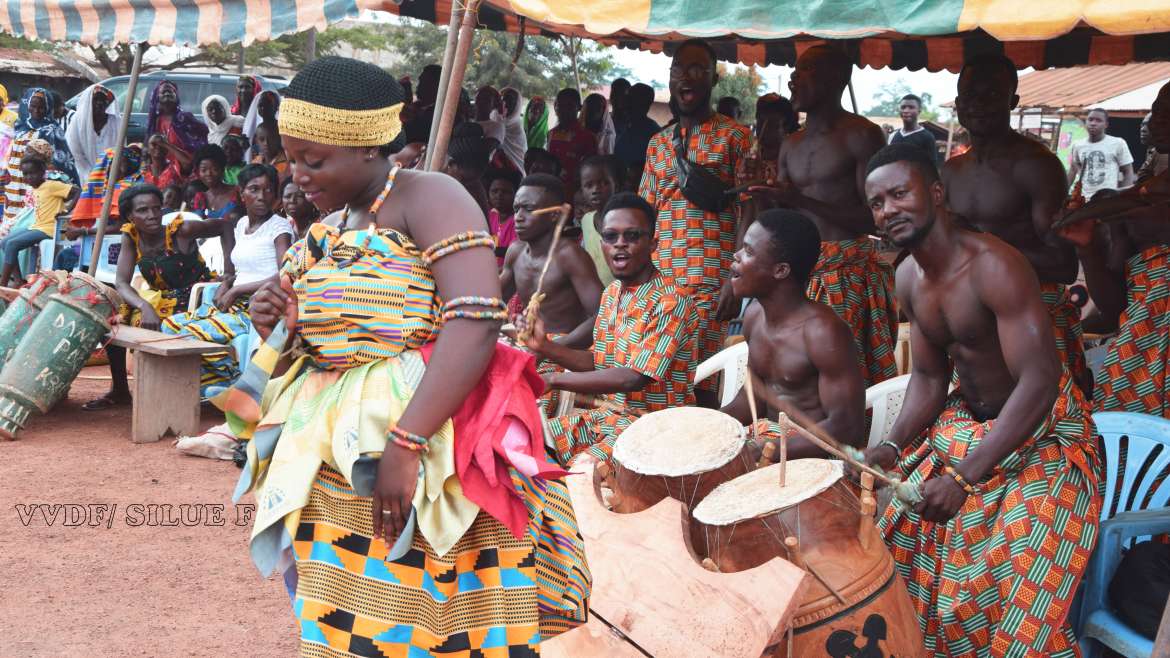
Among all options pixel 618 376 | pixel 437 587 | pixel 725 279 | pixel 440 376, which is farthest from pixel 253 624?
pixel 725 279

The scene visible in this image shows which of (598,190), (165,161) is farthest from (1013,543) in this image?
(165,161)

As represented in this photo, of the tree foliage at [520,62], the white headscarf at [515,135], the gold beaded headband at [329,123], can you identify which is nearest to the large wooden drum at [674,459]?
the gold beaded headband at [329,123]

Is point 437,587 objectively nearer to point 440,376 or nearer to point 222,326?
point 440,376

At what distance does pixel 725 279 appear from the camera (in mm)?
5699

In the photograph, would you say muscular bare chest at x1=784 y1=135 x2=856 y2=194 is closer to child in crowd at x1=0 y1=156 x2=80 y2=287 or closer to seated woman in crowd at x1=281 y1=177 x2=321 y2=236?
seated woman in crowd at x1=281 y1=177 x2=321 y2=236

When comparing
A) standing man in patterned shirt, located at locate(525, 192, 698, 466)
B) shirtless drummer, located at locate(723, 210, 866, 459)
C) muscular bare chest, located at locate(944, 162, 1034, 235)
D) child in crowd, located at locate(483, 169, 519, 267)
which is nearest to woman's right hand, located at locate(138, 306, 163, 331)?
child in crowd, located at locate(483, 169, 519, 267)

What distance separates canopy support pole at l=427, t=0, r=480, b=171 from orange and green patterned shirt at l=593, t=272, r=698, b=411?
1.07m

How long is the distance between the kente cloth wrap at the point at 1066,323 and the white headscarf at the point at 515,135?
6068mm

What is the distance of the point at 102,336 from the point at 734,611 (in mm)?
5692

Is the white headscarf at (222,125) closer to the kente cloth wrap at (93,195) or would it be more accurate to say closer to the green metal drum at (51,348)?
the kente cloth wrap at (93,195)

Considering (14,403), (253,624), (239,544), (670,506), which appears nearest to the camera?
(670,506)

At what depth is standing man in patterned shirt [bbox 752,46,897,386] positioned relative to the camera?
201 inches

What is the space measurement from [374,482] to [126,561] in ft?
9.74

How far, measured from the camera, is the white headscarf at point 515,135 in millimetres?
10062
